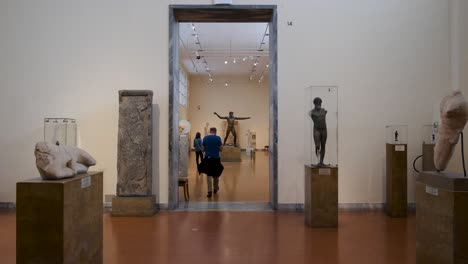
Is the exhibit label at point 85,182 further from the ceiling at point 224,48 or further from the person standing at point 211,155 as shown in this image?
the ceiling at point 224,48

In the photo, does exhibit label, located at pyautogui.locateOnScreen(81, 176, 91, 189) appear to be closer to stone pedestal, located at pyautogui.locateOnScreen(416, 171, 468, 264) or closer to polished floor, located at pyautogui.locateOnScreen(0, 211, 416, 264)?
polished floor, located at pyautogui.locateOnScreen(0, 211, 416, 264)

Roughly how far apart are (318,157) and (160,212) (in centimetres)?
324

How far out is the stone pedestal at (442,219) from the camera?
3.72m

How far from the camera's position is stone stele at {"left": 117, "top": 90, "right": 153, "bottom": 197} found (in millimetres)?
7621

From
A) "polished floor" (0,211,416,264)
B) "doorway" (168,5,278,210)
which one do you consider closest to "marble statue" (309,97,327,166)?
"doorway" (168,5,278,210)

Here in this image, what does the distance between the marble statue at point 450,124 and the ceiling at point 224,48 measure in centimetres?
1025

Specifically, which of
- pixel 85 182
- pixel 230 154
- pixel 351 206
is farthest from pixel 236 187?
pixel 230 154

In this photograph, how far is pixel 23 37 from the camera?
8148 millimetres

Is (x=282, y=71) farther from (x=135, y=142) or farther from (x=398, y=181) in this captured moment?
(x=135, y=142)

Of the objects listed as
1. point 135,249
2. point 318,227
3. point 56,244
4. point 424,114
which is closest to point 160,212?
point 135,249

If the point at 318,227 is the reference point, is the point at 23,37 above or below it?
above

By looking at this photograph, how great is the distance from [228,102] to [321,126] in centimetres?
2000

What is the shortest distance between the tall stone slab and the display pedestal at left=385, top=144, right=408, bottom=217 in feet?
14.9

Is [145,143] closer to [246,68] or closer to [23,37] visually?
[23,37]
